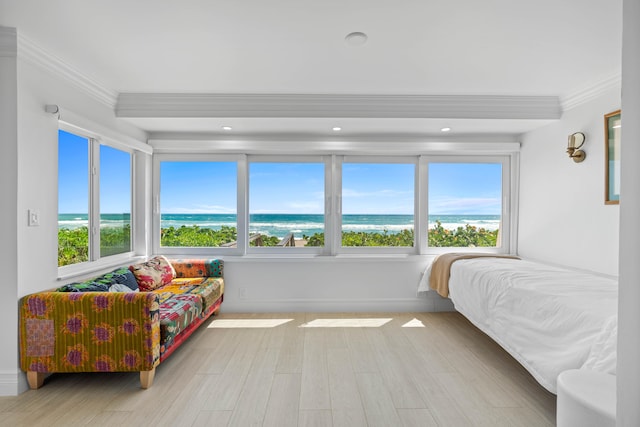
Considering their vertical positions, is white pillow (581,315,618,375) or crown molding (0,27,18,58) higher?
crown molding (0,27,18,58)

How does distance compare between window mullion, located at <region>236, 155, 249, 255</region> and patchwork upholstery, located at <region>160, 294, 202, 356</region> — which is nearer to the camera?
patchwork upholstery, located at <region>160, 294, 202, 356</region>

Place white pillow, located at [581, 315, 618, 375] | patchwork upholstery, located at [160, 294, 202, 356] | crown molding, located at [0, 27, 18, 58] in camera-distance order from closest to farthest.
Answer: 1. white pillow, located at [581, 315, 618, 375]
2. crown molding, located at [0, 27, 18, 58]
3. patchwork upholstery, located at [160, 294, 202, 356]

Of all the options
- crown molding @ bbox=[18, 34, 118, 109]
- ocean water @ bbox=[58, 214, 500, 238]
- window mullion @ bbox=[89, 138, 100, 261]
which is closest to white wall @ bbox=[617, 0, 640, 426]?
crown molding @ bbox=[18, 34, 118, 109]

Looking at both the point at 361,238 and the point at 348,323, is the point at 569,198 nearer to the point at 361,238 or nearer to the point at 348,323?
the point at 361,238

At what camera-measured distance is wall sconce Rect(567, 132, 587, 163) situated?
3045 millimetres

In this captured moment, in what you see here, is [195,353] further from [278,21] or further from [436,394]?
[278,21]

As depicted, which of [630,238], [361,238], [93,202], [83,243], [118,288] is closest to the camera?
[630,238]

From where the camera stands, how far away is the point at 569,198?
3.25m

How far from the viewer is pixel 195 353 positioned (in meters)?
2.91

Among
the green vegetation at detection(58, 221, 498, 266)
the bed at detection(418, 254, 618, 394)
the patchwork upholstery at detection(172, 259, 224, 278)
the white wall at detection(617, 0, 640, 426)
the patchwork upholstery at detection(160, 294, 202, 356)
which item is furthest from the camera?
the green vegetation at detection(58, 221, 498, 266)

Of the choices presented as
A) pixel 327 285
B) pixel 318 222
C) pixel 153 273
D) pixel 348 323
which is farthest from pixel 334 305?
pixel 153 273

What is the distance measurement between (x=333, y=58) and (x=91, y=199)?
2.55m

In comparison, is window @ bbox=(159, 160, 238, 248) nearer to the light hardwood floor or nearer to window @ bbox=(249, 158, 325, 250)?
window @ bbox=(249, 158, 325, 250)

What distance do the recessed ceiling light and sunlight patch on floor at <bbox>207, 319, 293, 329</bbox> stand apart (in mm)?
2764
